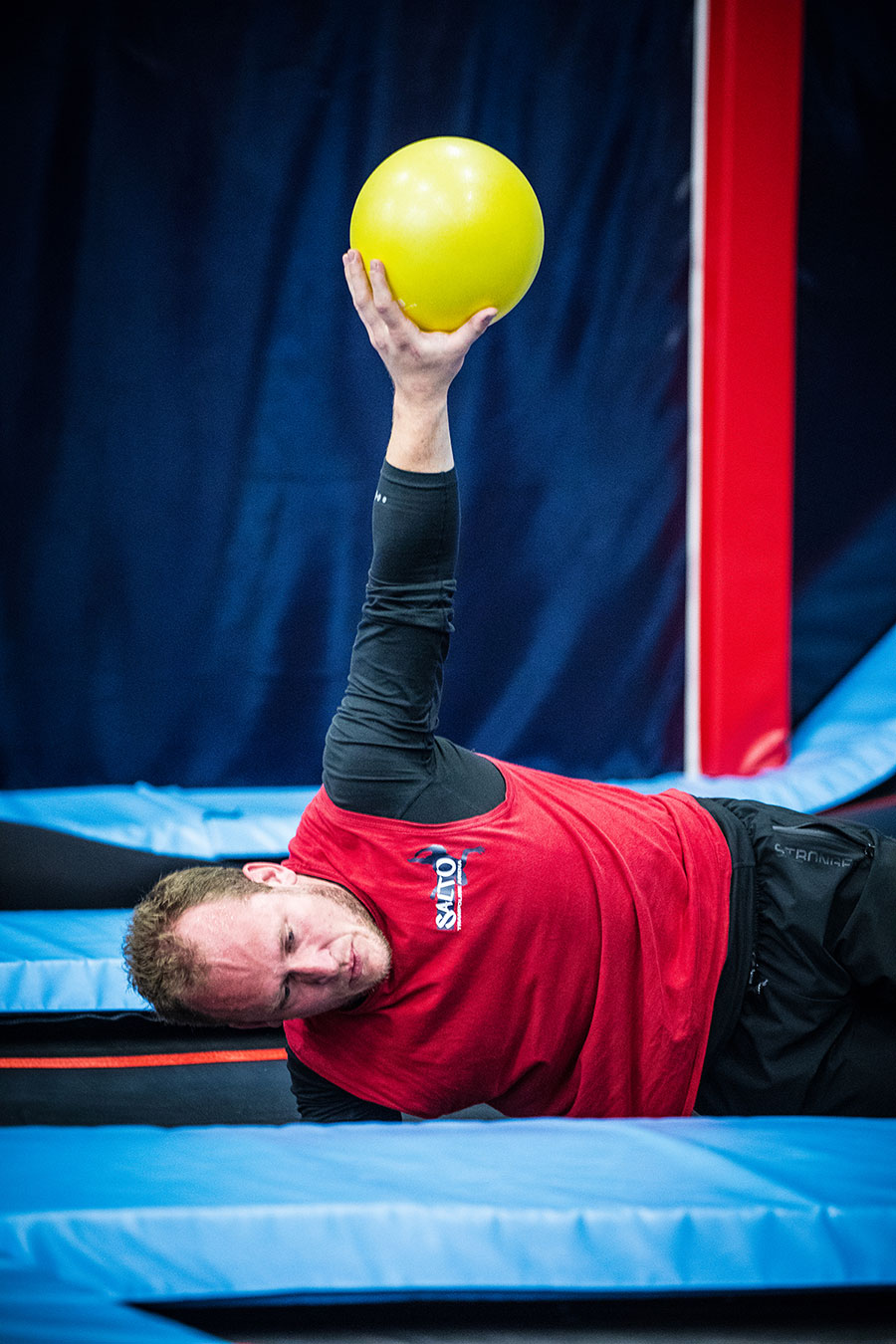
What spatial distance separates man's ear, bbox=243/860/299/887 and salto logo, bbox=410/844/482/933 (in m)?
0.18

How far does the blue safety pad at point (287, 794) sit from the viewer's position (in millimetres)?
2121

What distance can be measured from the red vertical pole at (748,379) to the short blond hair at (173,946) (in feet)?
5.06

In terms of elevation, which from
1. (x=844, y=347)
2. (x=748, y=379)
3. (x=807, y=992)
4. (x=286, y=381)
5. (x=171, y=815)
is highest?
(x=844, y=347)

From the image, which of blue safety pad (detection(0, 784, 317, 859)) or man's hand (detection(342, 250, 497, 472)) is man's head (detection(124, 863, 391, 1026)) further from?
blue safety pad (detection(0, 784, 317, 859))

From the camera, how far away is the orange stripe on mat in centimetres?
168

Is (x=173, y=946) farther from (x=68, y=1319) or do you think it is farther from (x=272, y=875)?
Answer: (x=68, y=1319)

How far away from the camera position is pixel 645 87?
7.73 feet

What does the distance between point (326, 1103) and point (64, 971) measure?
656mm

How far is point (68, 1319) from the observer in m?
0.88

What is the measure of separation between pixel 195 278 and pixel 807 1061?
6.38ft

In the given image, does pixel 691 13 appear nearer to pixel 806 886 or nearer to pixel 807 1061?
pixel 806 886

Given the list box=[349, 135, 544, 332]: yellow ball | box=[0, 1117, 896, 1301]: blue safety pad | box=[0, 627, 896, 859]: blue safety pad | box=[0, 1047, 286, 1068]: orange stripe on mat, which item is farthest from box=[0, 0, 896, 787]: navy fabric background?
box=[0, 1117, 896, 1301]: blue safety pad

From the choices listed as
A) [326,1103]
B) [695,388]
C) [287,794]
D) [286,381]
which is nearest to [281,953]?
[326,1103]

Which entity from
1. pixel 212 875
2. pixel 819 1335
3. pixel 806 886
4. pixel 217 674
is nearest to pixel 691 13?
pixel 217 674
